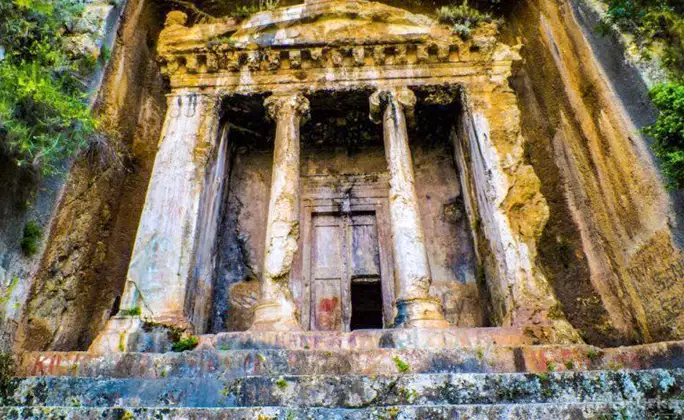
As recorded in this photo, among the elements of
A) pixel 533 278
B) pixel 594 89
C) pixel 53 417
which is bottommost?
pixel 53 417

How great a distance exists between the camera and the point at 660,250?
231 inches

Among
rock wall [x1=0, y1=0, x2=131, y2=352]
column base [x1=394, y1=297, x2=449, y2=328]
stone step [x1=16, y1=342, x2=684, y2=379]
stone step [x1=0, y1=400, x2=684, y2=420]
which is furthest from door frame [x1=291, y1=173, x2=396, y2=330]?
stone step [x1=0, y1=400, x2=684, y2=420]

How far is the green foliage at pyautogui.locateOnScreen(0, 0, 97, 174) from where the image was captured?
5.13 metres

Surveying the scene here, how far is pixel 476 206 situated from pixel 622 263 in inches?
86.1

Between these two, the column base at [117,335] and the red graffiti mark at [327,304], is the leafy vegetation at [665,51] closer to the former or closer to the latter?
the red graffiti mark at [327,304]

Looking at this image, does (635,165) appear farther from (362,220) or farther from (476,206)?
(362,220)

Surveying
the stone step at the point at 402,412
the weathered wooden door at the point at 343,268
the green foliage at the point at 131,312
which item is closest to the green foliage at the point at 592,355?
the stone step at the point at 402,412

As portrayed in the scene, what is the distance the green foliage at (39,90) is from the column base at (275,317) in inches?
120

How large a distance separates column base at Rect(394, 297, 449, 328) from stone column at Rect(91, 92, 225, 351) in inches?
104

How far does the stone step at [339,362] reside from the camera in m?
4.65

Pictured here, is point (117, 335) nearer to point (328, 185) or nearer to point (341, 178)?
point (328, 185)

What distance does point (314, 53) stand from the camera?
7.63m

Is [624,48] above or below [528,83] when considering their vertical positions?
below

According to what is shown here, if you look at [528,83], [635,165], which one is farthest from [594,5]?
[635,165]
